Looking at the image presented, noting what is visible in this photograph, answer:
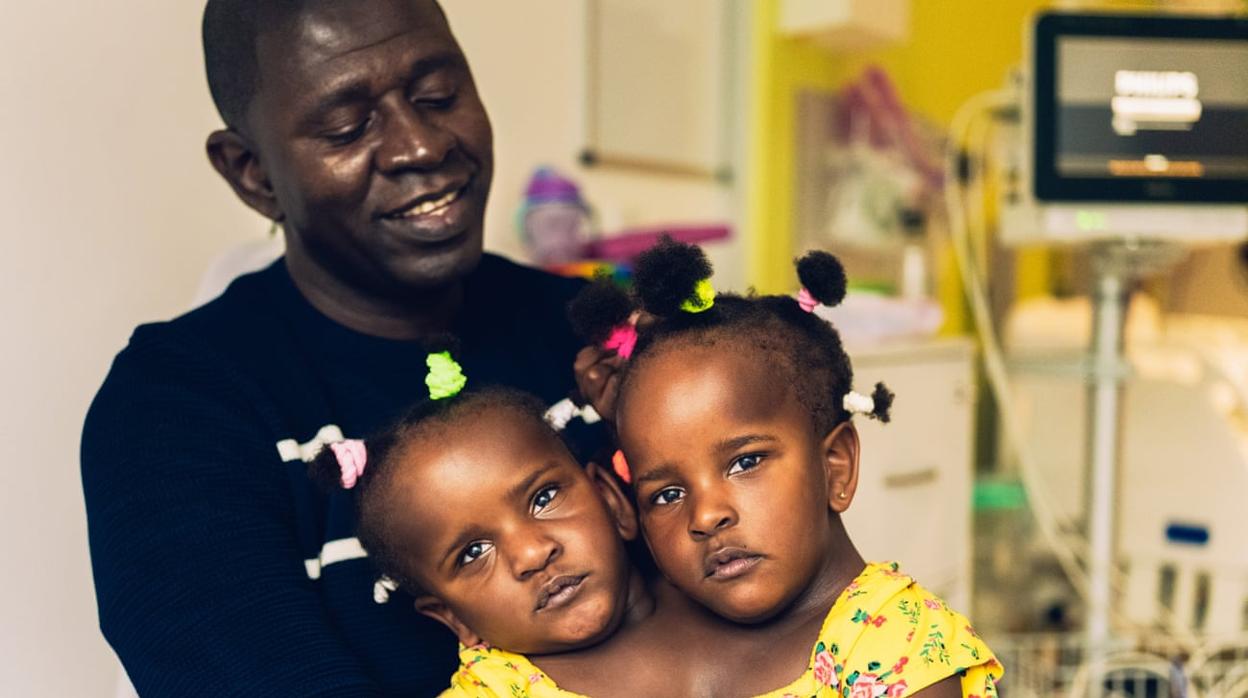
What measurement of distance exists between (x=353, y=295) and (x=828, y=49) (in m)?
2.19

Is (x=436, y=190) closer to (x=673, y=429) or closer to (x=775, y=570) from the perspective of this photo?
(x=673, y=429)

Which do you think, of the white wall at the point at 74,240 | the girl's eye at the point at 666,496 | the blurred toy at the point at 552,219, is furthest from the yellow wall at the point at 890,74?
the girl's eye at the point at 666,496

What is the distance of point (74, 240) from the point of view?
1387 millimetres

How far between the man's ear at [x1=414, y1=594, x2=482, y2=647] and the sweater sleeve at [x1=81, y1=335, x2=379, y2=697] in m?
0.11

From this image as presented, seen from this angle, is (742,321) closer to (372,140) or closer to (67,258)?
(372,140)

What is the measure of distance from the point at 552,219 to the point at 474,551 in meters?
1.14

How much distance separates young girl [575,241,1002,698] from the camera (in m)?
0.88

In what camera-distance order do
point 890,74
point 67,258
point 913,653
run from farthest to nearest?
point 890,74 → point 67,258 → point 913,653

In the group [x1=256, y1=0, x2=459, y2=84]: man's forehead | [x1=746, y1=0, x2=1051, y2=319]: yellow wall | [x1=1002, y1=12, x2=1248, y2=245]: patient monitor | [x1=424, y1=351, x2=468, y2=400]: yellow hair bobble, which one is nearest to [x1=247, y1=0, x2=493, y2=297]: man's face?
[x1=256, y1=0, x2=459, y2=84]: man's forehead

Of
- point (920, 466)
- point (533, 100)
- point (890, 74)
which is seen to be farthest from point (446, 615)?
point (890, 74)

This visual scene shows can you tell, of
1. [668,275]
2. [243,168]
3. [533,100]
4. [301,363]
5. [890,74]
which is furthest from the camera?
[890,74]

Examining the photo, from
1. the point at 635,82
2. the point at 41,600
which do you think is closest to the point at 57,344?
the point at 41,600

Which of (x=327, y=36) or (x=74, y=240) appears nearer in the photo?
(x=327, y=36)

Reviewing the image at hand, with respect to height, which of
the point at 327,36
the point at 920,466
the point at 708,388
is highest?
the point at 327,36
